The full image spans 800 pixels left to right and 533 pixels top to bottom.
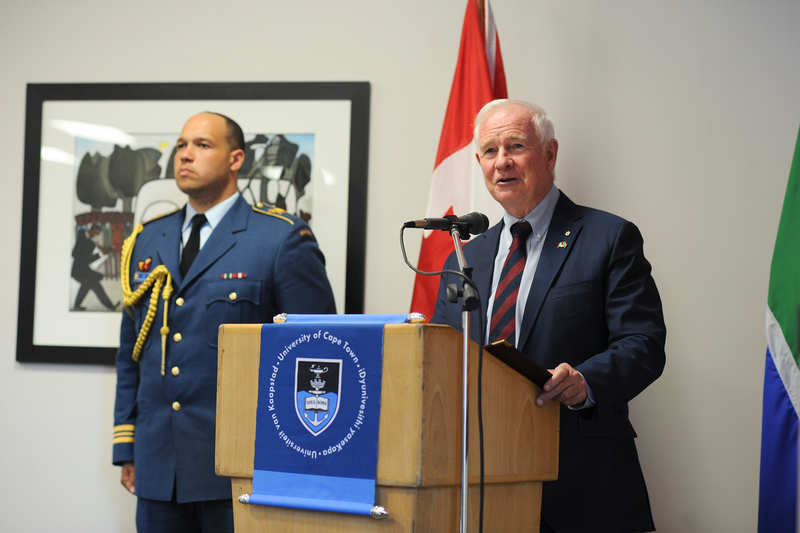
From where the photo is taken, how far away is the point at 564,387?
1.32 m

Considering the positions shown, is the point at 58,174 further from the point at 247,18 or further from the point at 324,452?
the point at 324,452

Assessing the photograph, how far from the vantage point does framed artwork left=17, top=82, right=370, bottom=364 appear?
8.55ft

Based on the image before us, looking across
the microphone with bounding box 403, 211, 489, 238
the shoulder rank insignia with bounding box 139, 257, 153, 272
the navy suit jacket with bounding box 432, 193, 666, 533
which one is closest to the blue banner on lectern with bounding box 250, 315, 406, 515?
the microphone with bounding box 403, 211, 489, 238

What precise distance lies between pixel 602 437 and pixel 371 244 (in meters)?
1.28

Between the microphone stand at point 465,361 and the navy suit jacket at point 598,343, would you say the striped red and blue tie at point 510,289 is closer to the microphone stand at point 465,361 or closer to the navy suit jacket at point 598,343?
the navy suit jacket at point 598,343

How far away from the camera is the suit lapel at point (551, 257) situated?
1.65m

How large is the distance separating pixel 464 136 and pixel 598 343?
1.05m

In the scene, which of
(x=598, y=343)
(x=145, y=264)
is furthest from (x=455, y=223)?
(x=145, y=264)

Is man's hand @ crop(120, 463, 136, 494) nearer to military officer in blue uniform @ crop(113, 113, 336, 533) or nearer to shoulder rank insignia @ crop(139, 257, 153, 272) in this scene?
military officer in blue uniform @ crop(113, 113, 336, 533)

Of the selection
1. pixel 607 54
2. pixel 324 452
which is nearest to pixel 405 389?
pixel 324 452

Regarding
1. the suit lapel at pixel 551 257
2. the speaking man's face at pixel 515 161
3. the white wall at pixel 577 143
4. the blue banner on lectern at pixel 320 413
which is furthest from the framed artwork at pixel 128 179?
the blue banner on lectern at pixel 320 413

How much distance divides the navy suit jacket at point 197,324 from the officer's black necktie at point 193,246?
32mm

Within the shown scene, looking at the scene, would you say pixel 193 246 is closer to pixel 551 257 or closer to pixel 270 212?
pixel 270 212

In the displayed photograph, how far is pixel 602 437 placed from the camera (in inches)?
62.4
